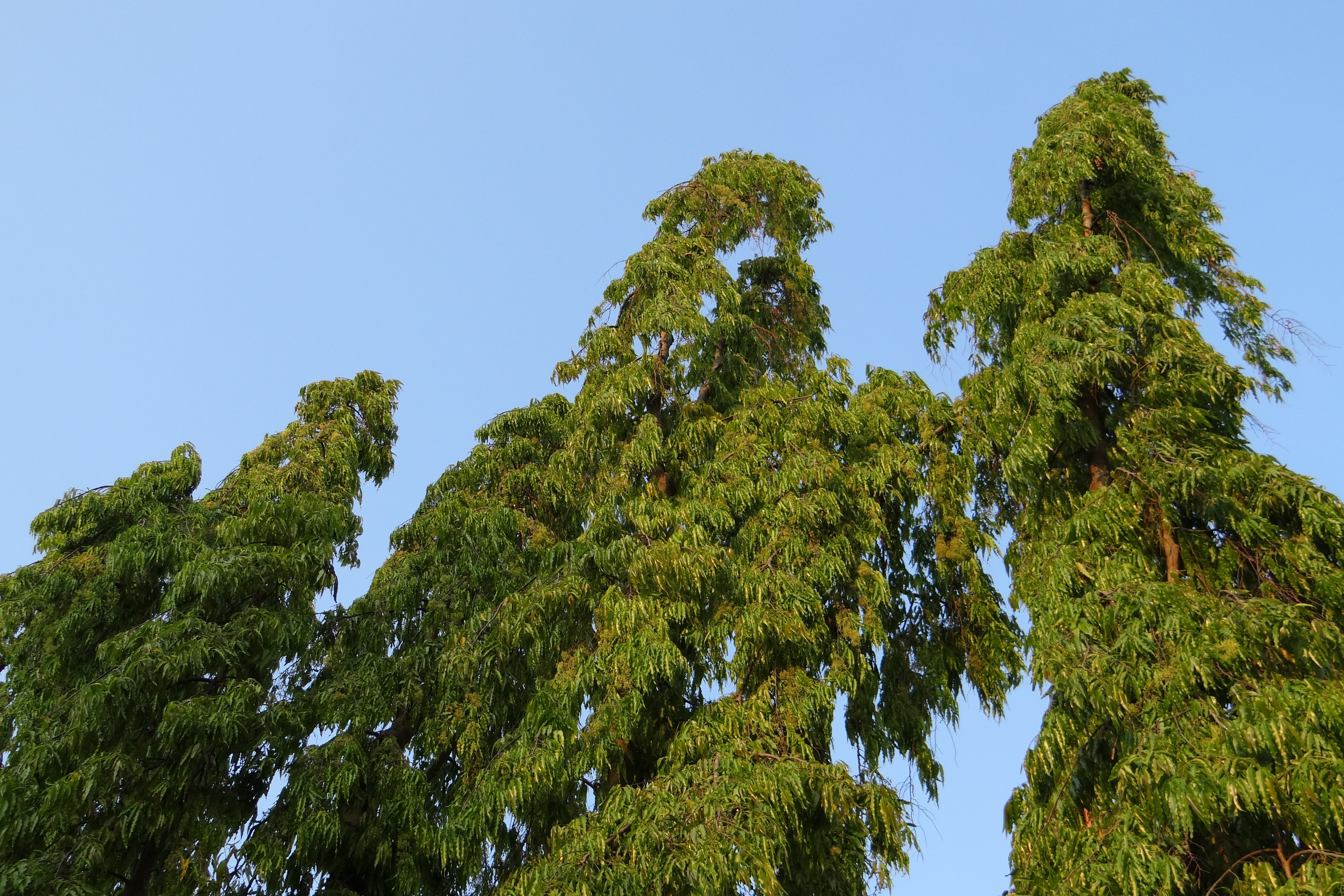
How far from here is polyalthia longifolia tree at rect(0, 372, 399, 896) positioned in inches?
333

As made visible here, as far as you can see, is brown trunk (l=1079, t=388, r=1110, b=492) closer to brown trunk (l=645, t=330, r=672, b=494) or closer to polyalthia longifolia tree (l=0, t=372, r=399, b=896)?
brown trunk (l=645, t=330, r=672, b=494)

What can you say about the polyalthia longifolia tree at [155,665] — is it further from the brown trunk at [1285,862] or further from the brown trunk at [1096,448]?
the brown trunk at [1285,862]

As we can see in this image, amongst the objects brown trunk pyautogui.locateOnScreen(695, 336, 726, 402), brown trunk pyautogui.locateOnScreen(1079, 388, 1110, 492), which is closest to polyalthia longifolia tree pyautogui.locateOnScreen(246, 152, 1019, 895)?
brown trunk pyautogui.locateOnScreen(695, 336, 726, 402)

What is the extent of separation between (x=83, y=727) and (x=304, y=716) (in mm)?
1830

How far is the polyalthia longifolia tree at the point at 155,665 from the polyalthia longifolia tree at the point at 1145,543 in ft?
21.4

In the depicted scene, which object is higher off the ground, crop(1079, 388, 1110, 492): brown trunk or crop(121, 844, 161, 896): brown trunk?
crop(1079, 388, 1110, 492): brown trunk

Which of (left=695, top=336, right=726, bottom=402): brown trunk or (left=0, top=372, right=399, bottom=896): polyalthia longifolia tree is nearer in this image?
(left=0, top=372, right=399, bottom=896): polyalthia longifolia tree

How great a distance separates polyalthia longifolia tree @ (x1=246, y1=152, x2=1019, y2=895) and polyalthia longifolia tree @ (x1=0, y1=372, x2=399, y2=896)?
704 millimetres

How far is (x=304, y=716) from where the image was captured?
9773mm

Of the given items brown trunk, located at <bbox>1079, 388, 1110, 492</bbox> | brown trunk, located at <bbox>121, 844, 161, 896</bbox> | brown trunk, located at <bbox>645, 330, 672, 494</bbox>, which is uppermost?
brown trunk, located at <bbox>645, 330, 672, 494</bbox>

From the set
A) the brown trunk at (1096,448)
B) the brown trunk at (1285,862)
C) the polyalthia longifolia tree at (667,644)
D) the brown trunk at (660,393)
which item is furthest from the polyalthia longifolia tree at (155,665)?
the brown trunk at (1285,862)

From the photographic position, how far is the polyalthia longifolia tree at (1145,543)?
5.62m

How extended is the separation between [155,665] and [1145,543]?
7.92 metres

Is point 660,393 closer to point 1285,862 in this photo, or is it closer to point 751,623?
point 751,623
